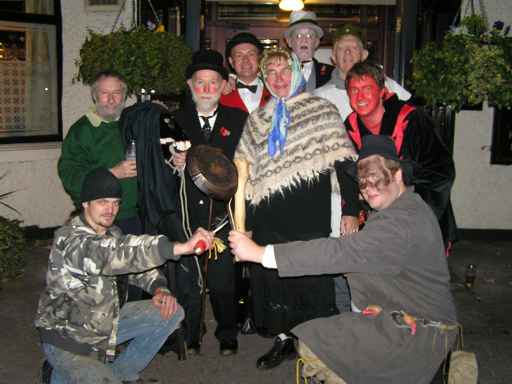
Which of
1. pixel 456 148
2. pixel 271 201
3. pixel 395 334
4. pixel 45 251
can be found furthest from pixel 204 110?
pixel 456 148

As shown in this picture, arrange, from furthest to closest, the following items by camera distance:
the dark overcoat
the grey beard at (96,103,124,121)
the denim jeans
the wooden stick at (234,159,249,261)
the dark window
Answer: the dark window, the grey beard at (96,103,124,121), the denim jeans, the wooden stick at (234,159,249,261), the dark overcoat

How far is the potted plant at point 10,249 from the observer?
5.40 meters

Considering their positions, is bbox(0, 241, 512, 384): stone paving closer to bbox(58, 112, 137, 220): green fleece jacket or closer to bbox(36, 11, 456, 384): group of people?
bbox(36, 11, 456, 384): group of people

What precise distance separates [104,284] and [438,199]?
215 centimetres

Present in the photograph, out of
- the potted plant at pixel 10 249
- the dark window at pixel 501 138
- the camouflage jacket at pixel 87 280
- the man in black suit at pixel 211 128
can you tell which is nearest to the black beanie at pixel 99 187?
the camouflage jacket at pixel 87 280

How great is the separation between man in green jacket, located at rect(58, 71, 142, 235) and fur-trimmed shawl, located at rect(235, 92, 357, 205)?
0.92 m

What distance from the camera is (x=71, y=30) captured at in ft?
23.3

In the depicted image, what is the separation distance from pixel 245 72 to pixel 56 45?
3.59 m

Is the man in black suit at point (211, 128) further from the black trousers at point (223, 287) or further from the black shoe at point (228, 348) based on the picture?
the black shoe at point (228, 348)

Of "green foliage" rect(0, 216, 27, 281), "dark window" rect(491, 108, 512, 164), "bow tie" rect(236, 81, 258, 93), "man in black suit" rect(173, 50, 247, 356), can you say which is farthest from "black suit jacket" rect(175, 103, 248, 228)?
"dark window" rect(491, 108, 512, 164)

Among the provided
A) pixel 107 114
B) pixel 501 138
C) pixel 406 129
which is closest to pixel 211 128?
pixel 107 114

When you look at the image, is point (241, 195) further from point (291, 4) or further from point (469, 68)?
point (291, 4)

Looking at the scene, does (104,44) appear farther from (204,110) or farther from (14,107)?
(14,107)

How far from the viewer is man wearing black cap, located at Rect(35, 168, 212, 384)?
3.00 m
